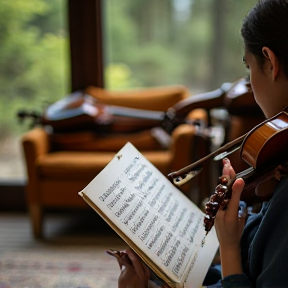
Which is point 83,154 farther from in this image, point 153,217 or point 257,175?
point 257,175

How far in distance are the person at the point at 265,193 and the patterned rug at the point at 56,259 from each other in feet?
3.84

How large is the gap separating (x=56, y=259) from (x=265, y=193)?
5.78ft

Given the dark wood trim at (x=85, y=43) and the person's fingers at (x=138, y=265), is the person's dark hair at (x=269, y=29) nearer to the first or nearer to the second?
the person's fingers at (x=138, y=265)

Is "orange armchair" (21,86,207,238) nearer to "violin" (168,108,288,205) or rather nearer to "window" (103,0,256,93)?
"window" (103,0,256,93)

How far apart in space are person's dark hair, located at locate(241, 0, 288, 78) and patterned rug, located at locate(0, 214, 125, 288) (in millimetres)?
1354

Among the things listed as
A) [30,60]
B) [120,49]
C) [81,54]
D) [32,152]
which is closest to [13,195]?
[32,152]

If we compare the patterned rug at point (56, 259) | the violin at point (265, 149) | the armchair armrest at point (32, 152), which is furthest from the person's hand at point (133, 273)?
the armchair armrest at point (32, 152)

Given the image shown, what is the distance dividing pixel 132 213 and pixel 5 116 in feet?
8.07

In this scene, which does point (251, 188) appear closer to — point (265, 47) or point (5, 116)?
point (265, 47)

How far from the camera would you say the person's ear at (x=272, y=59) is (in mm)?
909

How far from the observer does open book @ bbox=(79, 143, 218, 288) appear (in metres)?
0.97

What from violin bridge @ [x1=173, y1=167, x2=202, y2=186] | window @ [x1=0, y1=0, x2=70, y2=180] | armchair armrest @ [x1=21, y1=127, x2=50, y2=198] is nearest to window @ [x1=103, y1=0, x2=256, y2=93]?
window @ [x1=0, y1=0, x2=70, y2=180]

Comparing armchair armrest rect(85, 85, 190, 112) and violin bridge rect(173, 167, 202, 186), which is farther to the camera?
armchair armrest rect(85, 85, 190, 112)

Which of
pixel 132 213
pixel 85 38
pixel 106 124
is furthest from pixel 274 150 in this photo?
pixel 85 38
